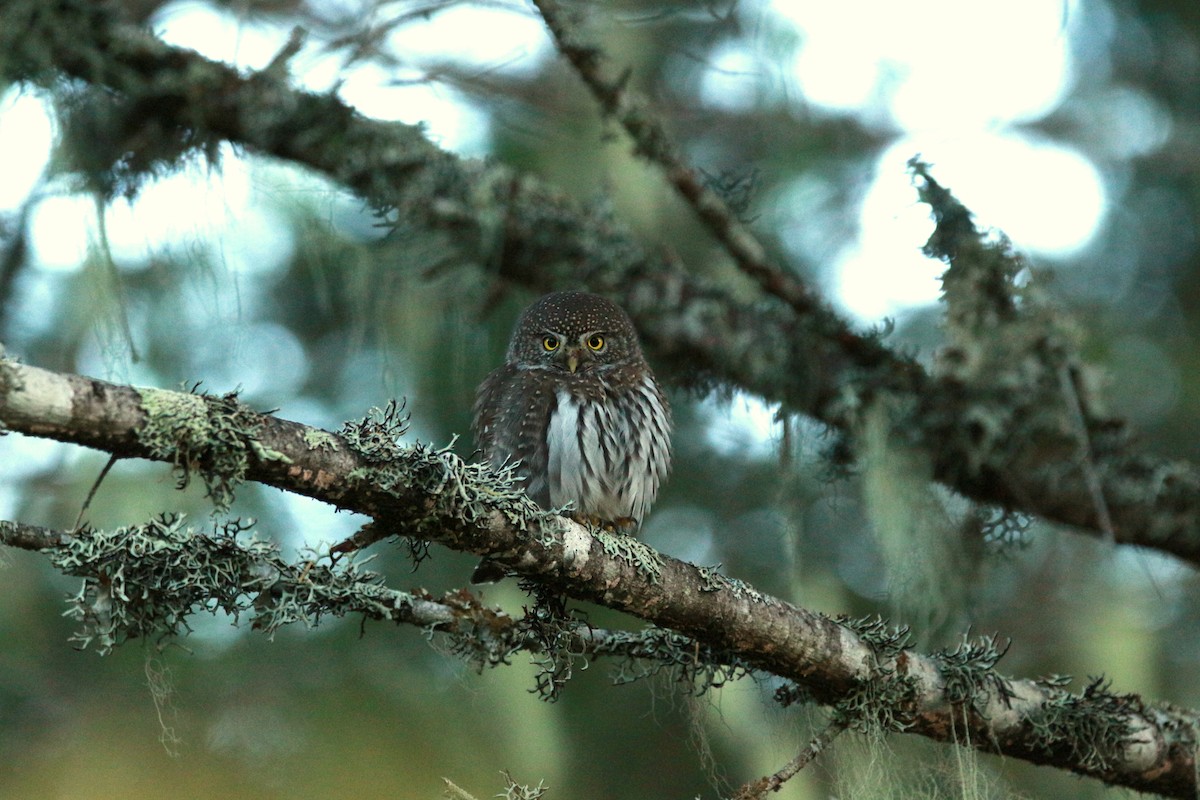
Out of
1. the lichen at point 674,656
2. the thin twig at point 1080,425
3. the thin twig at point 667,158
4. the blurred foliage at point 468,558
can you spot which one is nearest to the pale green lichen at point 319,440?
the blurred foliage at point 468,558

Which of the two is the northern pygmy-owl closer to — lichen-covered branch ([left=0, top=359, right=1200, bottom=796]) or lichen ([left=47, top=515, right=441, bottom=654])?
lichen-covered branch ([left=0, top=359, right=1200, bottom=796])

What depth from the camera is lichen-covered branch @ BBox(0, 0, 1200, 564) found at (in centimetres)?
407

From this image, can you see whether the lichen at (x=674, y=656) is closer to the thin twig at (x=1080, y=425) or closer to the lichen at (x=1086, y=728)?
the lichen at (x=1086, y=728)

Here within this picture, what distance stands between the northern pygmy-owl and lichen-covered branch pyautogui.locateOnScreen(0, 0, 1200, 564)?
43 cm

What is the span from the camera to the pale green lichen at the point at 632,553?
2.61m

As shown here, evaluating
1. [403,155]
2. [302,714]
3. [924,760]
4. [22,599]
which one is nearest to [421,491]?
[924,760]

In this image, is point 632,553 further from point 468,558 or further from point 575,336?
point 468,558

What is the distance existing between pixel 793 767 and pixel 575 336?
1821 mm

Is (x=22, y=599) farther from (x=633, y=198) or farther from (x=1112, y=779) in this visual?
(x=1112, y=779)

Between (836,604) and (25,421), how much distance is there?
10.4ft

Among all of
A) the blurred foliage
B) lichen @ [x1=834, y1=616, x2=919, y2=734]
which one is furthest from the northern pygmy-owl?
lichen @ [x1=834, y1=616, x2=919, y2=734]

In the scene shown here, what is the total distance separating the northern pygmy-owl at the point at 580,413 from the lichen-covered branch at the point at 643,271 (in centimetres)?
43

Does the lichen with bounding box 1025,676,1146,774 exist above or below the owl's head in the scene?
above

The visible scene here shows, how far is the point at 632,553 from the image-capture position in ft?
8.61
